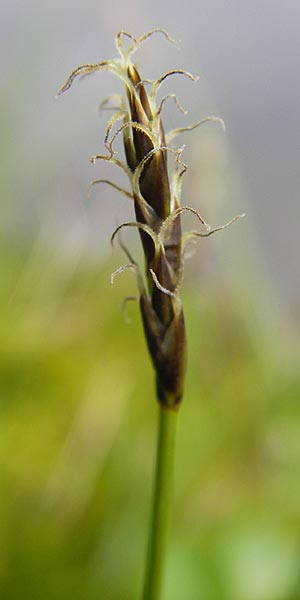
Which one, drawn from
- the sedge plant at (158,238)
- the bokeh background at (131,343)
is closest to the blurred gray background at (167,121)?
the bokeh background at (131,343)

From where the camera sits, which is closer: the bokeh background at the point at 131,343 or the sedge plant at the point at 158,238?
the sedge plant at the point at 158,238

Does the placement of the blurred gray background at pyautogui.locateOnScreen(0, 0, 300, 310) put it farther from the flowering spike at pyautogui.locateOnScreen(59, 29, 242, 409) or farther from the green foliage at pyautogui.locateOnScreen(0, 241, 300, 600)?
the flowering spike at pyautogui.locateOnScreen(59, 29, 242, 409)

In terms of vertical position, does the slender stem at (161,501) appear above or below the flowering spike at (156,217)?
below

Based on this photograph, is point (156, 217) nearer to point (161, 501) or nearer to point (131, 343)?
point (161, 501)

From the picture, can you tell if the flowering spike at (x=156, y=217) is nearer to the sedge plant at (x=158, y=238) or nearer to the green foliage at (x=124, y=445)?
the sedge plant at (x=158, y=238)

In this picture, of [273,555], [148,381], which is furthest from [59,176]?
[273,555]

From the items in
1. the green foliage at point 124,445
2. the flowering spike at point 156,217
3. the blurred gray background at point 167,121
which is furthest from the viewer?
the blurred gray background at point 167,121

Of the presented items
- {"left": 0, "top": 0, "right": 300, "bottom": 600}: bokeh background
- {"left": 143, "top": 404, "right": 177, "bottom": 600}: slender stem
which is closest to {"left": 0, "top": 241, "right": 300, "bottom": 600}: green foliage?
{"left": 0, "top": 0, "right": 300, "bottom": 600}: bokeh background

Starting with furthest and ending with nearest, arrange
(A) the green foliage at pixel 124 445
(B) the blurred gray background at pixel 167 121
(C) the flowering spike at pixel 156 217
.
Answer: (B) the blurred gray background at pixel 167 121 → (A) the green foliage at pixel 124 445 → (C) the flowering spike at pixel 156 217
